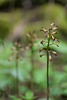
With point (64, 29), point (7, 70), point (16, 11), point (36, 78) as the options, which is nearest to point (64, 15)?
point (64, 29)

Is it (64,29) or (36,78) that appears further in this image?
(64,29)

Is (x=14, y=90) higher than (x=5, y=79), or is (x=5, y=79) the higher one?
(x=5, y=79)

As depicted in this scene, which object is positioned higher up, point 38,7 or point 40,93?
point 38,7

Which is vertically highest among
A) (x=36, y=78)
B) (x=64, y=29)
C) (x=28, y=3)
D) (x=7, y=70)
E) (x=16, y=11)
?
(x=28, y=3)

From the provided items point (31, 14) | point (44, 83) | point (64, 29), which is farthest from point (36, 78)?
point (31, 14)

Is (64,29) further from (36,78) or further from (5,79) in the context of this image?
(5,79)

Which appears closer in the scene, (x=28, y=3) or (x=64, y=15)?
(x=64, y=15)

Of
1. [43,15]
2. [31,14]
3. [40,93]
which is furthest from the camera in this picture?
[31,14]

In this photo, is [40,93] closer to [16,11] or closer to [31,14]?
[31,14]

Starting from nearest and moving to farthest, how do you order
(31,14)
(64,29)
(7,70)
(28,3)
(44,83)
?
(7,70), (44,83), (64,29), (31,14), (28,3)
